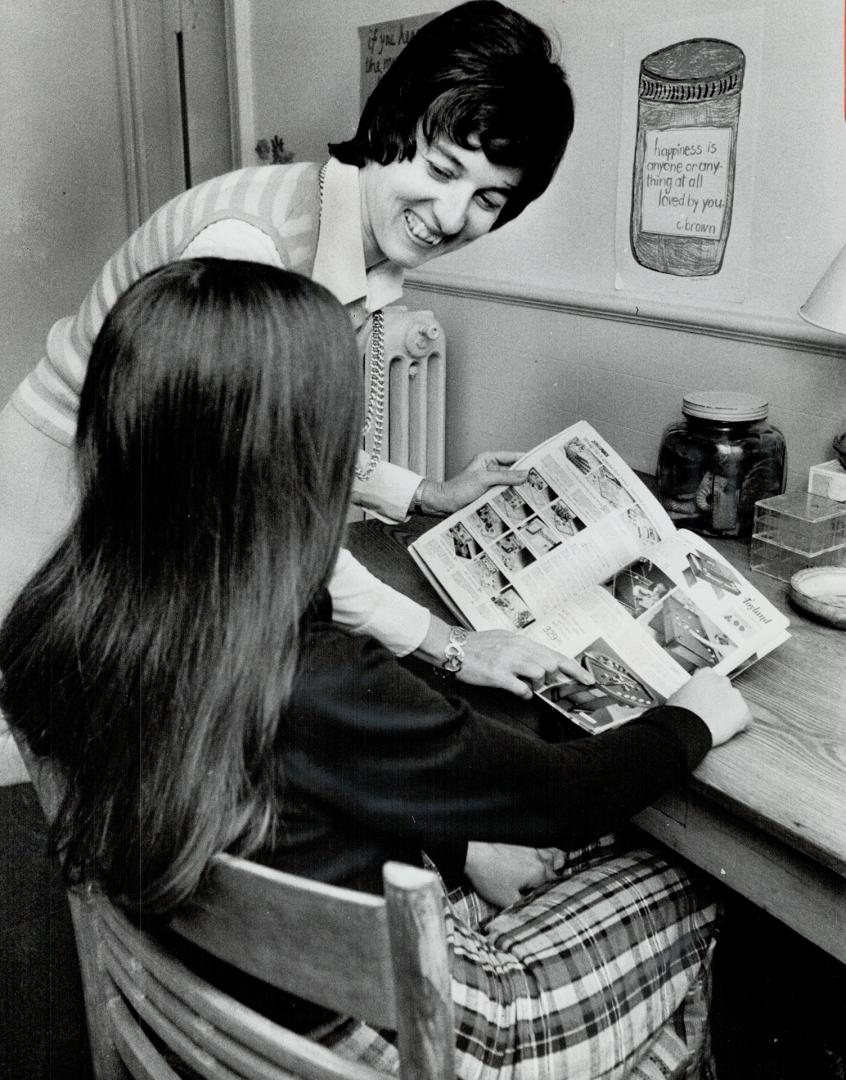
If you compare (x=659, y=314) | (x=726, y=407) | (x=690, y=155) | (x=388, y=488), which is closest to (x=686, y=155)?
(x=690, y=155)

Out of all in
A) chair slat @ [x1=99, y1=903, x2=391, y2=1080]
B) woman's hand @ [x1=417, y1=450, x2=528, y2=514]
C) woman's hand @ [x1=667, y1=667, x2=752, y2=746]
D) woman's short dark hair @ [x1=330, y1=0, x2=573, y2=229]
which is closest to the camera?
chair slat @ [x1=99, y1=903, x2=391, y2=1080]

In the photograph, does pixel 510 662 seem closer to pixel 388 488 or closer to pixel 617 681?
pixel 617 681

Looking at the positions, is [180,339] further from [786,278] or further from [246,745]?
[786,278]

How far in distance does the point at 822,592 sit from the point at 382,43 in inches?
63.2

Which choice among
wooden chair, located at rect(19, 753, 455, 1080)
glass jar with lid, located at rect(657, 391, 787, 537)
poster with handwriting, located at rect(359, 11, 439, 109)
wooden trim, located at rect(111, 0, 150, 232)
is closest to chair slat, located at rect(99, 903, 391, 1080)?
wooden chair, located at rect(19, 753, 455, 1080)

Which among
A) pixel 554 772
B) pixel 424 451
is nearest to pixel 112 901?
pixel 554 772

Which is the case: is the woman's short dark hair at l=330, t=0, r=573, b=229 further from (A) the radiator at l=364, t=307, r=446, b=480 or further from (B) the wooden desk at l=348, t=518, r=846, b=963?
(A) the radiator at l=364, t=307, r=446, b=480

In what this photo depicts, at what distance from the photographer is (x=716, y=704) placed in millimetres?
995

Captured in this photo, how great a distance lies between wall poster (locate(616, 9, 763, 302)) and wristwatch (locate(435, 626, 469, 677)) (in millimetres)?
859

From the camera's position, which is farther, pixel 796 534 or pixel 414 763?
pixel 796 534

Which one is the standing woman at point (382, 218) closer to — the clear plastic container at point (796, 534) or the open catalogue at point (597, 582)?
the open catalogue at point (597, 582)

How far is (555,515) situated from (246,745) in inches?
28.1

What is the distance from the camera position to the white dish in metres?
1.22

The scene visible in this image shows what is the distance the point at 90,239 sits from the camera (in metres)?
2.94
